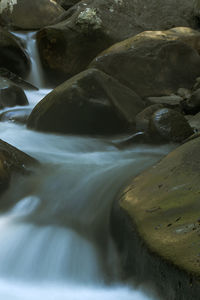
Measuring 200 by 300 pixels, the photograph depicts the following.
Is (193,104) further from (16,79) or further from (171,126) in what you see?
(16,79)

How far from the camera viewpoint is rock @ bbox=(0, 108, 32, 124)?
5.84 m

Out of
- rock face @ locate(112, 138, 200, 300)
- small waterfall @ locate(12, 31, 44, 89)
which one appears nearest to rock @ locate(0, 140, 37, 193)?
rock face @ locate(112, 138, 200, 300)

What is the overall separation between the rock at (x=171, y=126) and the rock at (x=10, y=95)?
2.62 m

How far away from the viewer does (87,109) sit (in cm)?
505

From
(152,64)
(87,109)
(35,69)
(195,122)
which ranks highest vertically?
(87,109)

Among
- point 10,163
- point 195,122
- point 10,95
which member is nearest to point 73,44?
point 10,95

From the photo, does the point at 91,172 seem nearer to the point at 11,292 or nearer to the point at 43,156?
the point at 43,156

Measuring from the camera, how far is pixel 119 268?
2.29 metres

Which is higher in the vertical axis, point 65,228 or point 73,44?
point 65,228

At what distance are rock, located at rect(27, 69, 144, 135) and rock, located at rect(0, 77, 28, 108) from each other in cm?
122

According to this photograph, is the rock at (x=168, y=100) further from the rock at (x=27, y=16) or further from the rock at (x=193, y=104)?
the rock at (x=27, y=16)

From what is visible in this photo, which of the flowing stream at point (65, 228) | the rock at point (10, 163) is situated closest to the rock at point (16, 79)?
the flowing stream at point (65, 228)

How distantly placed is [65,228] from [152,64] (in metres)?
4.57

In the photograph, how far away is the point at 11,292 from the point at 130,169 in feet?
6.12
